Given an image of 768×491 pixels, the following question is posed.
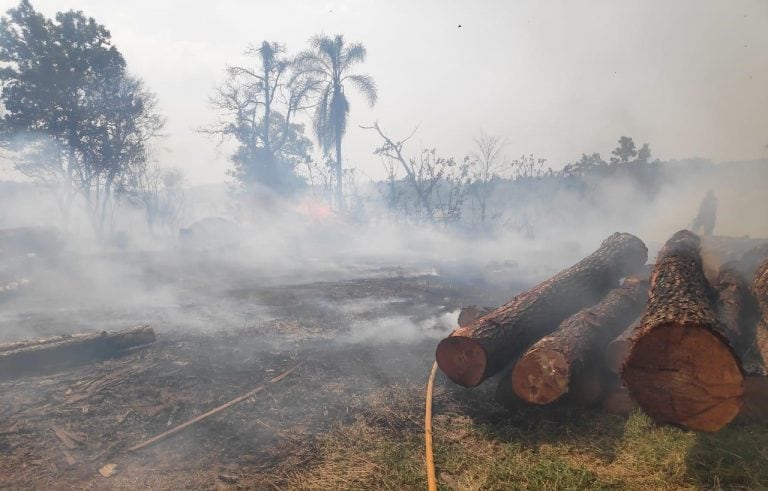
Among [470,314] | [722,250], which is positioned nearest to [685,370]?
[470,314]

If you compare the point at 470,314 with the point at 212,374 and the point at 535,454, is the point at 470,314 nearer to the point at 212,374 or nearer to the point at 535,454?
the point at 535,454

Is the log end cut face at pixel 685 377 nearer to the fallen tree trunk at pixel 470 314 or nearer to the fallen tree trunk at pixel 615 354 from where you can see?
the fallen tree trunk at pixel 615 354

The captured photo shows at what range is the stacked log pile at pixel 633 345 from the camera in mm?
3070

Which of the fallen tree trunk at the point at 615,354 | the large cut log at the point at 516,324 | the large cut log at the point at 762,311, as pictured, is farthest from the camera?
the large cut log at the point at 516,324

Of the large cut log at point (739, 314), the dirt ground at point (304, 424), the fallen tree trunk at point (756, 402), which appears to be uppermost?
the large cut log at point (739, 314)

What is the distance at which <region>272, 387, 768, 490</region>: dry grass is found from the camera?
10.1 ft

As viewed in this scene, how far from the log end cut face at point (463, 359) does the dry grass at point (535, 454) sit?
0.41 meters

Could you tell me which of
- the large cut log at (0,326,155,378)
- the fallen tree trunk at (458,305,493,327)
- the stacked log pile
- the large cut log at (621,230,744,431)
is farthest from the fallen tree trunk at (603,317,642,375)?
the large cut log at (0,326,155,378)

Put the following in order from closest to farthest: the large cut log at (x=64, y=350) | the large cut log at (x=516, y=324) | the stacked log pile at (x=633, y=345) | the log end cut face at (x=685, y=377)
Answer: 1. the log end cut face at (x=685, y=377)
2. the stacked log pile at (x=633, y=345)
3. the large cut log at (x=516, y=324)
4. the large cut log at (x=64, y=350)

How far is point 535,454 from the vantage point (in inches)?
140

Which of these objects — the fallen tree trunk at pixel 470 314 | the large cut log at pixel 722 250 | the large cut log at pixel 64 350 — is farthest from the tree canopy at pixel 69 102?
the large cut log at pixel 722 250

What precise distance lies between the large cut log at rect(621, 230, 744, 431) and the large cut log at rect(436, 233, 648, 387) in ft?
4.59

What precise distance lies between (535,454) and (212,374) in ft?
14.2

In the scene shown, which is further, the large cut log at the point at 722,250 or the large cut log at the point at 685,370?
the large cut log at the point at 722,250
